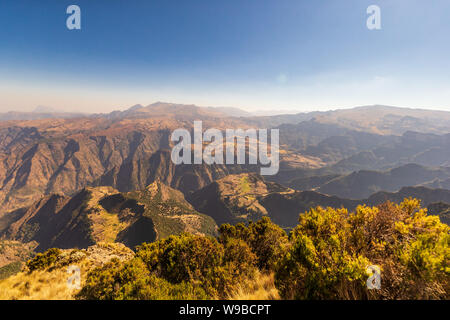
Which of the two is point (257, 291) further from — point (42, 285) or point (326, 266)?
point (42, 285)

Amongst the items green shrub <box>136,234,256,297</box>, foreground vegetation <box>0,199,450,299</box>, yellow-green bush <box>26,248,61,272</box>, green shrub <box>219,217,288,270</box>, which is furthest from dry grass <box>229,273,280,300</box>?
yellow-green bush <box>26,248,61,272</box>

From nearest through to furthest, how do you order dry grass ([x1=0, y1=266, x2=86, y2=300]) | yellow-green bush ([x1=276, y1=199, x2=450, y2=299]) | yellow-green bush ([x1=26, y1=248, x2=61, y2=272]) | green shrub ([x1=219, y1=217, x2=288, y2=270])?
yellow-green bush ([x1=276, y1=199, x2=450, y2=299]), dry grass ([x1=0, y1=266, x2=86, y2=300]), green shrub ([x1=219, y1=217, x2=288, y2=270]), yellow-green bush ([x1=26, y1=248, x2=61, y2=272])

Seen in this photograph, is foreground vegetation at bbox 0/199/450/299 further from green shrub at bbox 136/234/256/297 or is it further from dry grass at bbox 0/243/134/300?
dry grass at bbox 0/243/134/300

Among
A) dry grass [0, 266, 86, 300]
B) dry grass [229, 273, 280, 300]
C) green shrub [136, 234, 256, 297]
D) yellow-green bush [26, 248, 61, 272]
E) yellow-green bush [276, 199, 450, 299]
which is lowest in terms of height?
yellow-green bush [26, 248, 61, 272]

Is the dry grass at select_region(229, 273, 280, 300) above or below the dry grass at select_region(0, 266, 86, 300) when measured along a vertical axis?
above

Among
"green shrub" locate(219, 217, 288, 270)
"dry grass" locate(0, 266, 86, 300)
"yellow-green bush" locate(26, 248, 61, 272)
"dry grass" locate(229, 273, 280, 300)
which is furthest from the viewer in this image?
"yellow-green bush" locate(26, 248, 61, 272)

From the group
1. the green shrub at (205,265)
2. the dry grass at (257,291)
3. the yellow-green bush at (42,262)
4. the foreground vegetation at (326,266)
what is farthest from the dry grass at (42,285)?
the dry grass at (257,291)

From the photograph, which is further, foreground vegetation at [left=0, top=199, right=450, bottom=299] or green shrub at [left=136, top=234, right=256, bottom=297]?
green shrub at [left=136, top=234, right=256, bottom=297]
